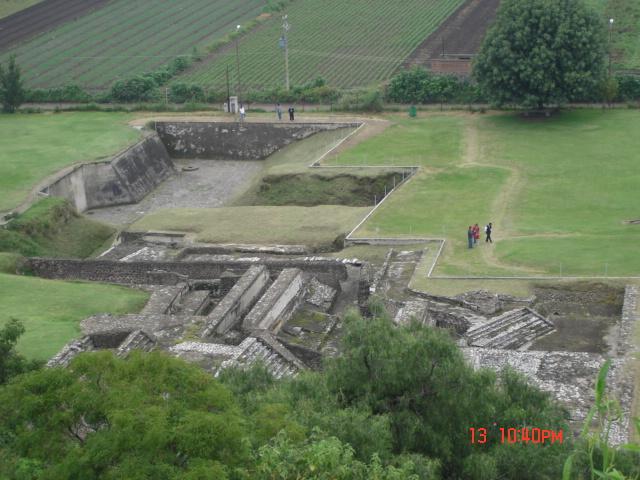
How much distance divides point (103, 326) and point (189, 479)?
56.5 ft

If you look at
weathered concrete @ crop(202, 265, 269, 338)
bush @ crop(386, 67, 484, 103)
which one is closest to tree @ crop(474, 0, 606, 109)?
bush @ crop(386, 67, 484, 103)

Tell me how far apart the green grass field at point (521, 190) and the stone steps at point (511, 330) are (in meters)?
4.17

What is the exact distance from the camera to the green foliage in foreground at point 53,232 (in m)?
45.1

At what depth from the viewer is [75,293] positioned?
36.8m

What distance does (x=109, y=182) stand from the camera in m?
56.8

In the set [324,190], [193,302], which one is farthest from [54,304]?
[324,190]

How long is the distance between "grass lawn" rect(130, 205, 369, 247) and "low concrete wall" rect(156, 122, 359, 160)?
14570 millimetres

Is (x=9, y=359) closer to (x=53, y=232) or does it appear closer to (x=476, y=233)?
(x=476, y=233)

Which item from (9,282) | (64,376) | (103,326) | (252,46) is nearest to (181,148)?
(252,46)

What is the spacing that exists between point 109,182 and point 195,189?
479 cm

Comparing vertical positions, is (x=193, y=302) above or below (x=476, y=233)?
below

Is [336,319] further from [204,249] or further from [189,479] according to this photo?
[189,479]

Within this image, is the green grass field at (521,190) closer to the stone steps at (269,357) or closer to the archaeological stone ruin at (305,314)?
the archaeological stone ruin at (305,314)

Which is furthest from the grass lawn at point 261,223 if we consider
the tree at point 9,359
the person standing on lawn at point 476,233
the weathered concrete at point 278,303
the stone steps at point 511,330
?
the tree at point 9,359
